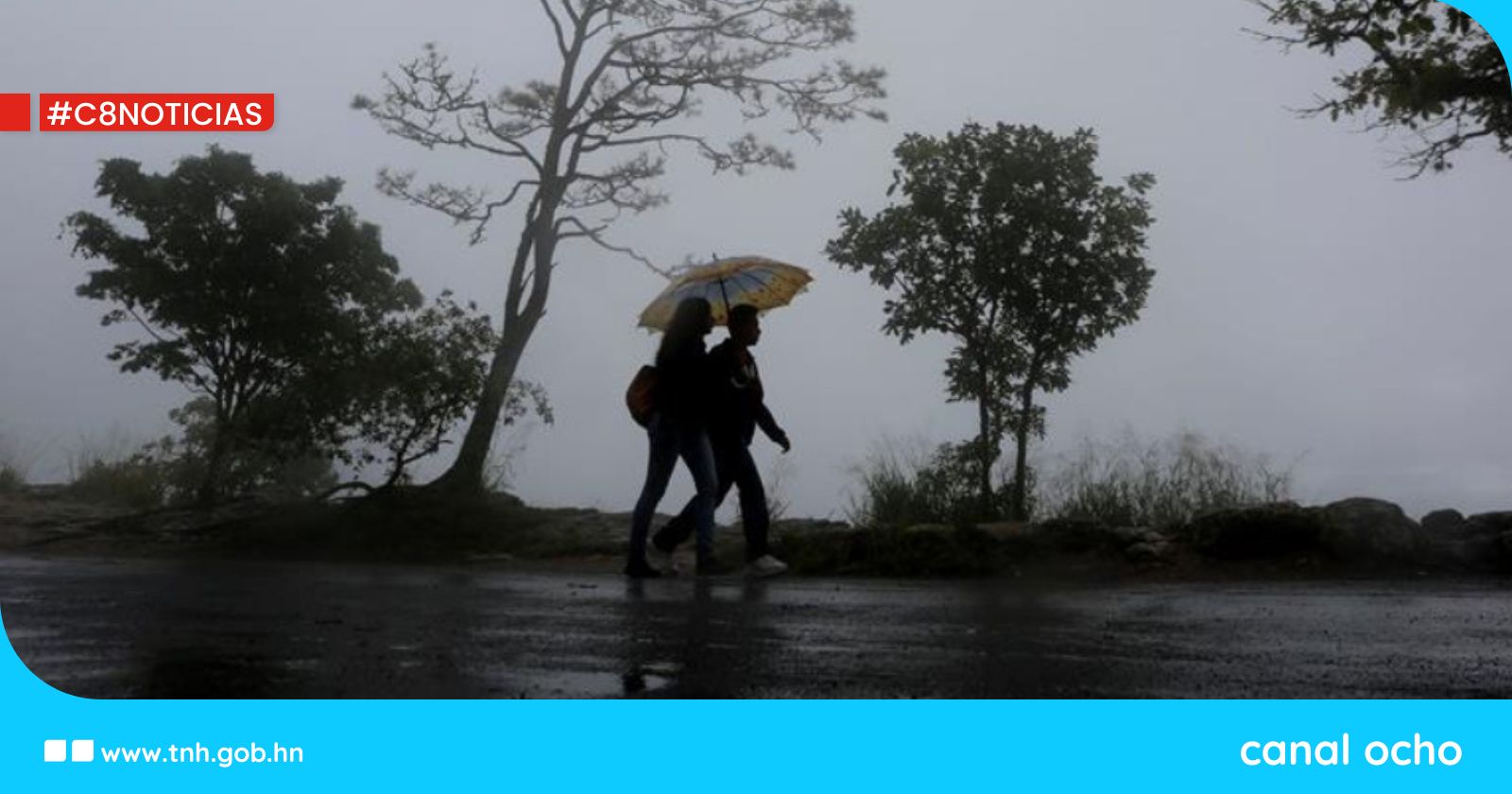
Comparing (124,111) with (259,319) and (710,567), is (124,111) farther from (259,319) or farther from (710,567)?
(710,567)

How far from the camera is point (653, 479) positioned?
6406 millimetres

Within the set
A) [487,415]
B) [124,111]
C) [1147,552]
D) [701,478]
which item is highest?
[124,111]

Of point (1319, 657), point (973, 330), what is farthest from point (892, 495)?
point (1319, 657)

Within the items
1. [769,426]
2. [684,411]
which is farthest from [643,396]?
[769,426]

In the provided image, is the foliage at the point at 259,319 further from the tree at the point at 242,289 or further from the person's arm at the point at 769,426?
the person's arm at the point at 769,426

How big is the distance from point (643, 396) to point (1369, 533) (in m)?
3.91

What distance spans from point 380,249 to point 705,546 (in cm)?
198

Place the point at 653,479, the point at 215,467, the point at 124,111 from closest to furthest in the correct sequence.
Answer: the point at 124,111 → the point at 653,479 → the point at 215,467

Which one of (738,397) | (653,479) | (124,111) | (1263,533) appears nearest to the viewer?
(124,111)

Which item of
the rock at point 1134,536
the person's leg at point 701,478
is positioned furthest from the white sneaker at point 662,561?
the rock at point 1134,536

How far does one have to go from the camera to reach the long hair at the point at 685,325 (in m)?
5.77

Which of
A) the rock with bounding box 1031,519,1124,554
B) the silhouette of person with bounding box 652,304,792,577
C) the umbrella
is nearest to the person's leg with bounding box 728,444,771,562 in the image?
the silhouette of person with bounding box 652,304,792,577

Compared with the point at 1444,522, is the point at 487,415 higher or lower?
higher

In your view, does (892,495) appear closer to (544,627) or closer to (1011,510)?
(1011,510)
